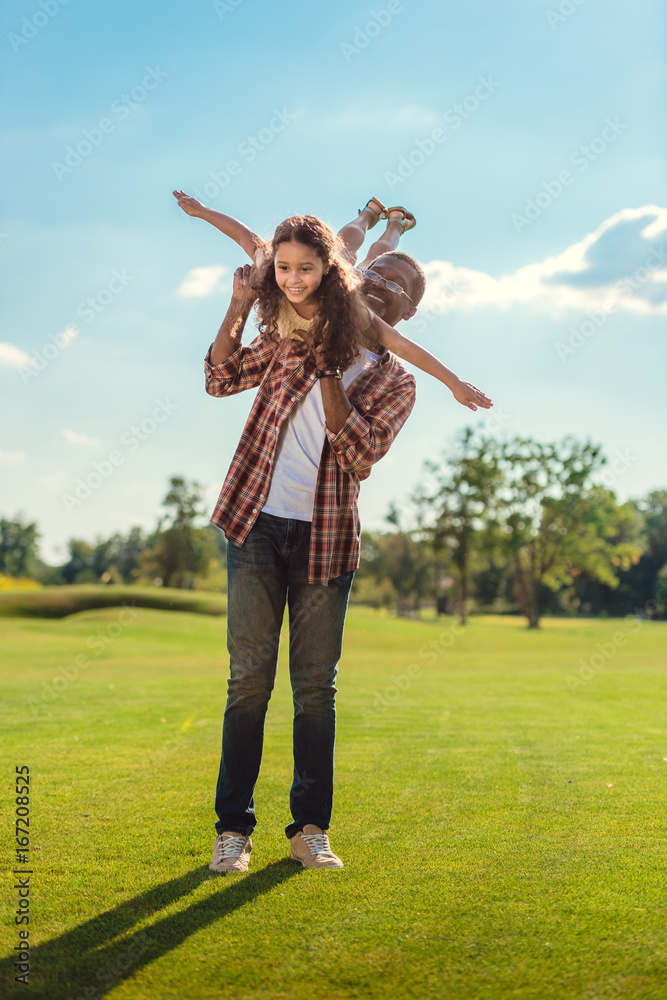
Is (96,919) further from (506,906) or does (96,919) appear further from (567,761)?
(567,761)

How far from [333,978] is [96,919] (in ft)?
2.68

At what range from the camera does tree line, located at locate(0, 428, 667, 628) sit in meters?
47.7

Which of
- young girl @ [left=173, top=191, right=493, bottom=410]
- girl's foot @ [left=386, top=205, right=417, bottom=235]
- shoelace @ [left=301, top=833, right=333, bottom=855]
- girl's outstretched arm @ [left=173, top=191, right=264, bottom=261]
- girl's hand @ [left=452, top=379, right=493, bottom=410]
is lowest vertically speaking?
shoelace @ [left=301, top=833, right=333, bottom=855]

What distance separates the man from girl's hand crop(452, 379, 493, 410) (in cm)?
24

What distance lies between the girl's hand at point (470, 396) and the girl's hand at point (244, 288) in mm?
876

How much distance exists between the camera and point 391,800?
4031 mm

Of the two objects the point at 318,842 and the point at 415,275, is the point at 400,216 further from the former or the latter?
the point at 318,842

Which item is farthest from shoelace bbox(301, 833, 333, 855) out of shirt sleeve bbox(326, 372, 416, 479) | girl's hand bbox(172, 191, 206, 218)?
girl's hand bbox(172, 191, 206, 218)

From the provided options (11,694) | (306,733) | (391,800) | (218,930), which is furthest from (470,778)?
(11,694)

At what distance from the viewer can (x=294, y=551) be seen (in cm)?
324

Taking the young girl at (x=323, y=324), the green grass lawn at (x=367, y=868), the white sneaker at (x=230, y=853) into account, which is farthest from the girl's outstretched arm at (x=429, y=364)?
the white sneaker at (x=230, y=853)

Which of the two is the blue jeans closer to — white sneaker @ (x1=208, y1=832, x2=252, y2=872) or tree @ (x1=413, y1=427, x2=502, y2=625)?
white sneaker @ (x1=208, y1=832, x2=252, y2=872)

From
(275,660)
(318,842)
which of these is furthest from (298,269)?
(318,842)

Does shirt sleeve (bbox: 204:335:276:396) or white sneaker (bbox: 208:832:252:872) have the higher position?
shirt sleeve (bbox: 204:335:276:396)
